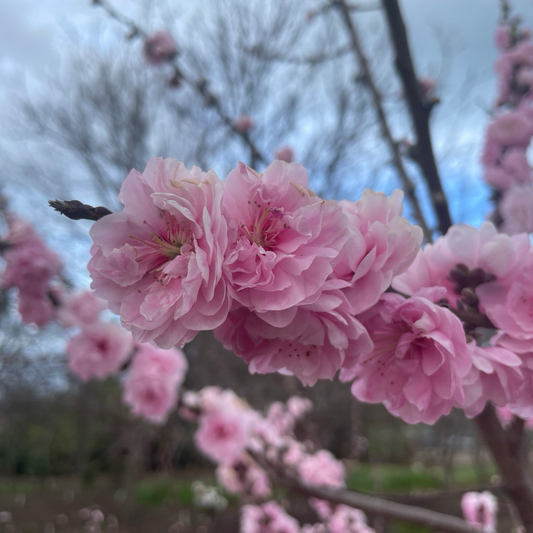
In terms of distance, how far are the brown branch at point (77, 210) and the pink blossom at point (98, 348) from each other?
1.56 metres

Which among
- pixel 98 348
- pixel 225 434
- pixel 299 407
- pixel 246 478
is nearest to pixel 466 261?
pixel 98 348

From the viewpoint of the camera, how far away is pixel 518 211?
1.32m

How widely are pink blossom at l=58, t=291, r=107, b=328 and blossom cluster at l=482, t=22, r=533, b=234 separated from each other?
1.81 m

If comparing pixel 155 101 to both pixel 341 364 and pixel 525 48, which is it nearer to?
pixel 525 48

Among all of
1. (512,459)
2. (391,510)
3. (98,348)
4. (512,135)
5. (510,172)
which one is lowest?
(391,510)

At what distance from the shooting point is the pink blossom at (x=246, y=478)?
2812 mm

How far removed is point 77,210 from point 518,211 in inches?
51.5

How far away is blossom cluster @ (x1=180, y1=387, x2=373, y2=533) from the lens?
101 inches

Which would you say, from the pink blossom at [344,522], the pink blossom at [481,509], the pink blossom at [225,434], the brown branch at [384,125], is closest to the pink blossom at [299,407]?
the pink blossom at [344,522]

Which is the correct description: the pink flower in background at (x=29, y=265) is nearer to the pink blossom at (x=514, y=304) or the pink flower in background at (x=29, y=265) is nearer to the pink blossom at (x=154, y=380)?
the pink blossom at (x=154, y=380)

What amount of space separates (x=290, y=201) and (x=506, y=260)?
36 centimetres

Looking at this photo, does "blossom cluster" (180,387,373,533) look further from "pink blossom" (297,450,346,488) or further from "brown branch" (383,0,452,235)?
"brown branch" (383,0,452,235)

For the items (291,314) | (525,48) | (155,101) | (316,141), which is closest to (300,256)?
(291,314)

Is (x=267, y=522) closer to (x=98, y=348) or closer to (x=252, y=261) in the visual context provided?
(x=98, y=348)
